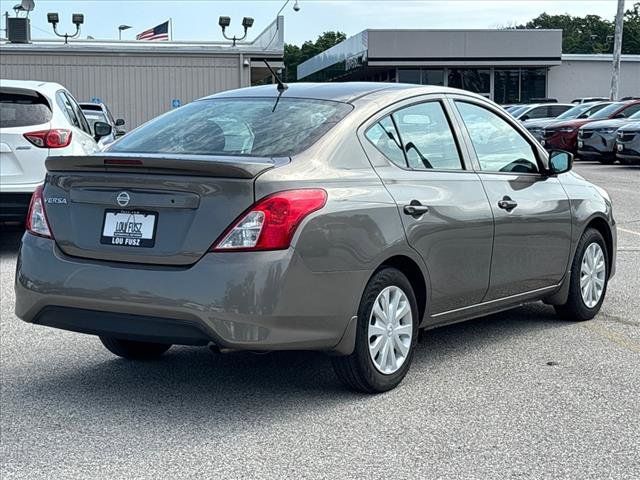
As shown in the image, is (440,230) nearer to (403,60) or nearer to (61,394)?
(61,394)

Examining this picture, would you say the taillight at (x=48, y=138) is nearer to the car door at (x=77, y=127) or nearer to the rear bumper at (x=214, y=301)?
the car door at (x=77, y=127)

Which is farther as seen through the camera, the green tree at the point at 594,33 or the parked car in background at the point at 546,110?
the green tree at the point at 594,33

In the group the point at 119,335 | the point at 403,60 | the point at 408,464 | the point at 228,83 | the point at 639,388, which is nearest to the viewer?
the point at 408,464

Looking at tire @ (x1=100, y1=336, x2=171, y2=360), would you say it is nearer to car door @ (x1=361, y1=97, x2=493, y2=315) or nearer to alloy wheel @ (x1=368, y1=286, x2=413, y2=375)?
alloy wheel @ (x1=368, y1=286, x2=413, y2=375)

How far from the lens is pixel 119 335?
16.6 ft

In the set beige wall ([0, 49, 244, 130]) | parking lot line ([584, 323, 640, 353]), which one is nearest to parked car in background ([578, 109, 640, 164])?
beige wall ([0, 49, 244, 130])

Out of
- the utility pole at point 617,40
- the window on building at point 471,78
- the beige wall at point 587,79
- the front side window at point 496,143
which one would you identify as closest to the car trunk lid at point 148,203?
the front side window at point 496,143

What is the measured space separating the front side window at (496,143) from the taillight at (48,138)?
5669 millimetres

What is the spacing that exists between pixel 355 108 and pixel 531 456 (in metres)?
2.14

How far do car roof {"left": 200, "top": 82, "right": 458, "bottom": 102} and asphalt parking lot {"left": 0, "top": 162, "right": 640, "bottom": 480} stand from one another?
1.56 m

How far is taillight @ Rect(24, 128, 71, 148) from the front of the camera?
10898 mm

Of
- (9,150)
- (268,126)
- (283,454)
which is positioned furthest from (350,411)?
(9,150)

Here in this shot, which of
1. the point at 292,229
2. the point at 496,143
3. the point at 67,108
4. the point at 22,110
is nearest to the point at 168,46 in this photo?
the point at 67,108

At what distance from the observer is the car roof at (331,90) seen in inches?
234
